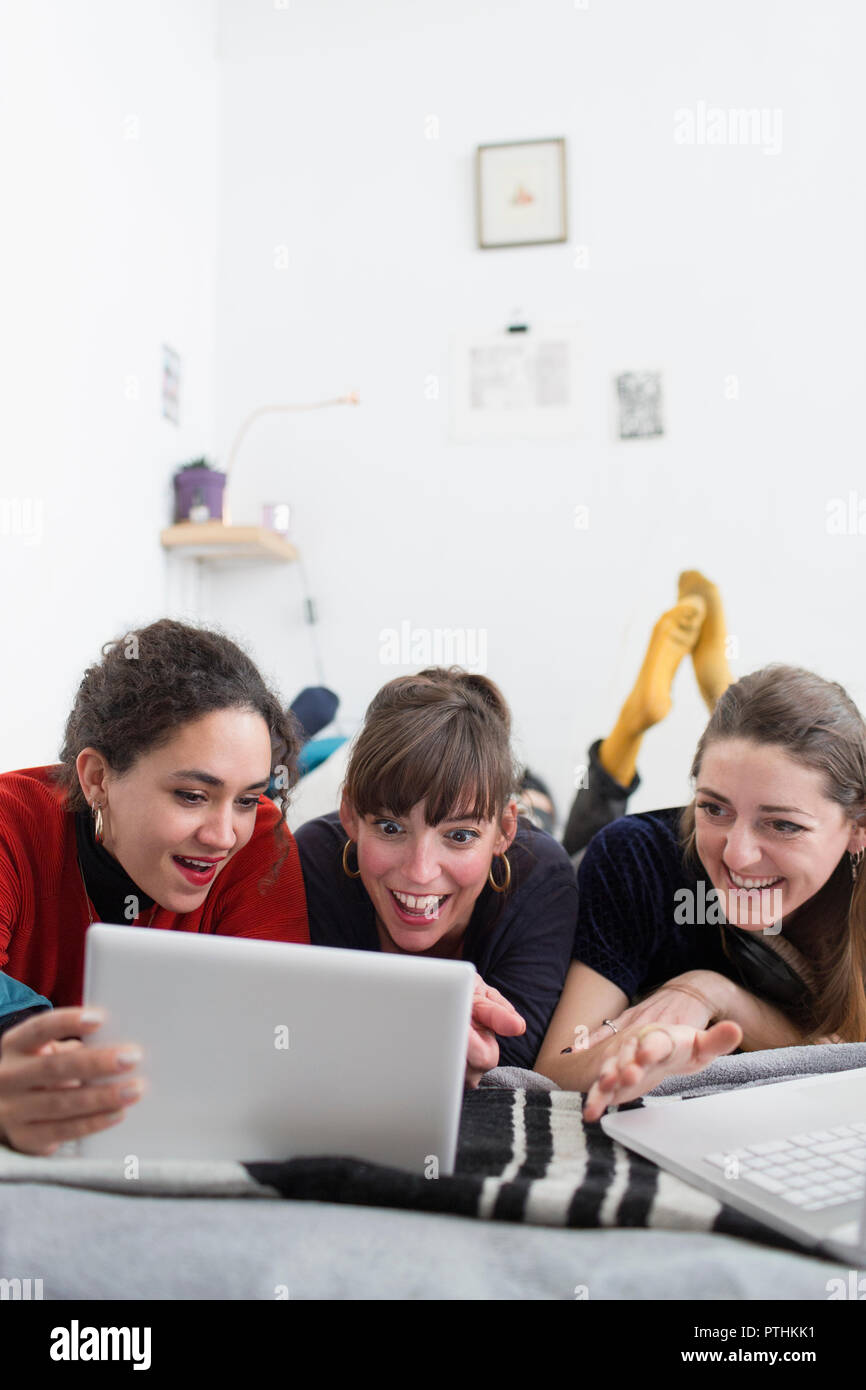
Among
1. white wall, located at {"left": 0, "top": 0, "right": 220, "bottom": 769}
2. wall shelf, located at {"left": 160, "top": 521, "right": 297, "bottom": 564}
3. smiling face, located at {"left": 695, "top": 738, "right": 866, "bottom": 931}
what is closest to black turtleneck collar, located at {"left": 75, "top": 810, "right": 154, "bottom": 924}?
smiling face, located at {"left": 695, "top": 738, "right": 866, "bottom": 931}

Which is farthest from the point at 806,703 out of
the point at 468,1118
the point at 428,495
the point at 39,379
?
the point at 428,495

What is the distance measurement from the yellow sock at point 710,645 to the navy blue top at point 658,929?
898 millimetres

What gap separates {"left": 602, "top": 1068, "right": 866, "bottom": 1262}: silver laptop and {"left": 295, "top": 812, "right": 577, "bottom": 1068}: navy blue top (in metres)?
0.32

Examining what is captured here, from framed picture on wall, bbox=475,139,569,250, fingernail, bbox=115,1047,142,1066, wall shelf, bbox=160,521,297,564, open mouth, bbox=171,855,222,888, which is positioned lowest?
fingernail, bbox=115,1047,142,1066

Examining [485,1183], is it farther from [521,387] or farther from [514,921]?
[521,387]

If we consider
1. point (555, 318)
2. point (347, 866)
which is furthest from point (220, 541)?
point (347, 866)

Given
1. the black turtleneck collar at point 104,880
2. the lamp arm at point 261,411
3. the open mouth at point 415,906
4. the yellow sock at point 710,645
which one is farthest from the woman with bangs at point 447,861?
the lamp arm at point 261,411

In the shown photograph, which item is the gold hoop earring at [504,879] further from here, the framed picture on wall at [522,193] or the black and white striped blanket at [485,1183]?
the framed picture on wall at [522,193]

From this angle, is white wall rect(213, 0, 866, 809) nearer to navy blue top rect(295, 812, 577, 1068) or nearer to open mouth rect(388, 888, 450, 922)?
navy blue top rect(295, 812, 577, 1068)

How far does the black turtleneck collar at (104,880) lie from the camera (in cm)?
119

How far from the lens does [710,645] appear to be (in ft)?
7.66

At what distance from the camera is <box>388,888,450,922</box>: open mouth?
4.09 ft

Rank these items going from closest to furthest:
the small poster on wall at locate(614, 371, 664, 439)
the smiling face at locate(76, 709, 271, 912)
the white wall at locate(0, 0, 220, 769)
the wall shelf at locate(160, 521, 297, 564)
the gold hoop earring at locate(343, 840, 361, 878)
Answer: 1. the smiling face at locate(76, 709, 271, 912)
2. the gold hoop earring at locate(343, 840, 361, 878)
3. the white wall at locate(0, 0, 220, 769)
4. the wall shelf at locate(160, 521, 297, 564)
5. the small poster on wall at locate(614, 371, 664, 439)

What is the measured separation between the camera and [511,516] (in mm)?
2928
